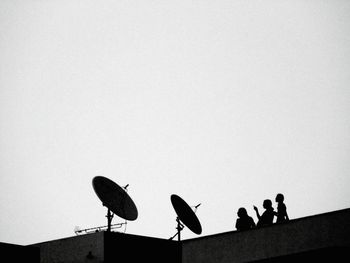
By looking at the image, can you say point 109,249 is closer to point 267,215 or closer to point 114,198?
point 114,198

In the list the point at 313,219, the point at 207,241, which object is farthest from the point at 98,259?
the point at 313,219

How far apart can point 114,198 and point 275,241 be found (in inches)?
205

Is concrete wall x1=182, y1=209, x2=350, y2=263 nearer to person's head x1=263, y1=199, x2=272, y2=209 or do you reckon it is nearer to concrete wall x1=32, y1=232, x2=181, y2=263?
concrete wall x1=32, y1=232, x2=181, y2=263

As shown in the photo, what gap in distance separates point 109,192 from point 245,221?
14.2ft

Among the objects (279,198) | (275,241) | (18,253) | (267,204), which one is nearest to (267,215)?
(267,204)

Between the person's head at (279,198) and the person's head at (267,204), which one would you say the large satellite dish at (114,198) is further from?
the person's head at (279,198)

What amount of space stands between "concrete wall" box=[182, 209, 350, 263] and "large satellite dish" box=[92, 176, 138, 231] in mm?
2145

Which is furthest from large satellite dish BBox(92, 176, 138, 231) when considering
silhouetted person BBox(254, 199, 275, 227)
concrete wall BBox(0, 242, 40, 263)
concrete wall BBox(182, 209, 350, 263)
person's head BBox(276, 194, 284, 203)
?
person's head BBox(276, 194, 284, 203)

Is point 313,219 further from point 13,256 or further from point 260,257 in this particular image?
point 13,256

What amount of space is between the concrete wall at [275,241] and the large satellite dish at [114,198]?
7.04ft

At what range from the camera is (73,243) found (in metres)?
16.0

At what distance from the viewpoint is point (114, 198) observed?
1766cm

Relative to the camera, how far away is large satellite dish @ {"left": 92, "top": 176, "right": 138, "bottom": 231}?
17297 millimetres

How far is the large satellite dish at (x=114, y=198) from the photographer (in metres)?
17.3
